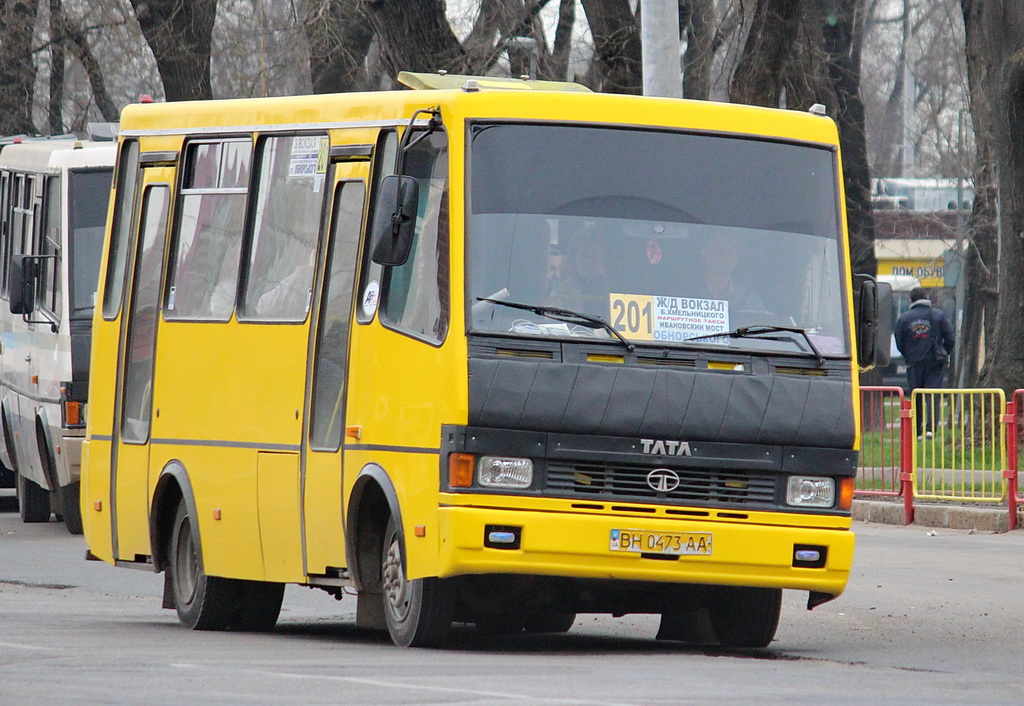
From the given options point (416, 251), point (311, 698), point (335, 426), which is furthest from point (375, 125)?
point (311, 698)

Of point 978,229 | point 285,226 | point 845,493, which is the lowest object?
point 845,493

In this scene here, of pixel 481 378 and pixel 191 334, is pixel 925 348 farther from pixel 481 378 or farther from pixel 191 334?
pixel 481 378

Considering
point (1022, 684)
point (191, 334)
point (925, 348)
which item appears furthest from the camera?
point (925, 348)

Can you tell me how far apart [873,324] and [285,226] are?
3.11 m

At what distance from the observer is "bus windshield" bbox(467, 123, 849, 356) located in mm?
9461

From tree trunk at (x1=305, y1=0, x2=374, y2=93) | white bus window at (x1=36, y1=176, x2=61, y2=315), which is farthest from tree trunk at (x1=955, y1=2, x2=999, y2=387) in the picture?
white bus window at (x1=36, y1=176, x2=61, y2=315)

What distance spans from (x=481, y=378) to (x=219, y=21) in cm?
3327

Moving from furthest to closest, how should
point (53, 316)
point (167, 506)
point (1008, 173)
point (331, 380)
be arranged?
1. point (1008, 173)
2. point (53, 316)
3. point (167, 506)
4. point (331, 380)

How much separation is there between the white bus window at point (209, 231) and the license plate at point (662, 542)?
300cm

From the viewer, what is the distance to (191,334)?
1160 centimetres

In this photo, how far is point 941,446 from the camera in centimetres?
1895

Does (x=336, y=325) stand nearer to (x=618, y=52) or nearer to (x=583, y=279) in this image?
(x=583, y=279)

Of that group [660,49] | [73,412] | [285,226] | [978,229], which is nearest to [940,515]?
[660,49]

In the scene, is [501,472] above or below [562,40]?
below
